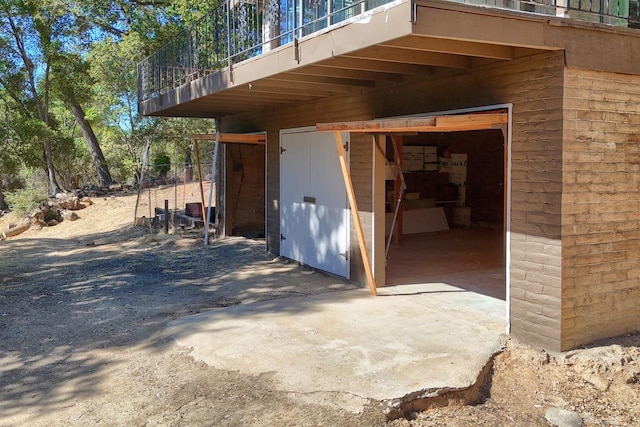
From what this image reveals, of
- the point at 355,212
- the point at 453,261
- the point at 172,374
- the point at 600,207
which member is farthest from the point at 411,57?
the point at 453,261

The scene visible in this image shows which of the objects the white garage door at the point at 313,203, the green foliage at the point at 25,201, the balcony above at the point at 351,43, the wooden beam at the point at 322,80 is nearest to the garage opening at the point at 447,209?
the white garage door at the point at 313,203

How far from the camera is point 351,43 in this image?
16.7ft

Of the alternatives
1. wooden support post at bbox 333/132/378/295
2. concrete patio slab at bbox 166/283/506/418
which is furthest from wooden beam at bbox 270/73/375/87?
concrete patio slab at bbox 166/283/506/418

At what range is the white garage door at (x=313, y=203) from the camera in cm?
835

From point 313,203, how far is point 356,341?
3.98 m

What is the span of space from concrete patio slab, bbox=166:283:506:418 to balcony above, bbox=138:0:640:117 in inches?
105

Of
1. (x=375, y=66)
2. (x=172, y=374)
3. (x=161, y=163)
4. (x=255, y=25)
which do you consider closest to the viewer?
(x=172, y=374)

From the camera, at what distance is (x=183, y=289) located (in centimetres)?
794

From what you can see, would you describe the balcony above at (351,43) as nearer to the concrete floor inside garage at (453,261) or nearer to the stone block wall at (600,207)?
the stone block wall at (600,207)

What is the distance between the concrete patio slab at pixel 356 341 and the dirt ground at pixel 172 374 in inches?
7.0

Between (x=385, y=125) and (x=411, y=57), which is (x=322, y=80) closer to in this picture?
(x=385, y=125)

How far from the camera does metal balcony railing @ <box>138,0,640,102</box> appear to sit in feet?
19.6

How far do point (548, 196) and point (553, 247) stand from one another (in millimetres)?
457

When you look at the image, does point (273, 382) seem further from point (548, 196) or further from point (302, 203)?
point (302, 203)
